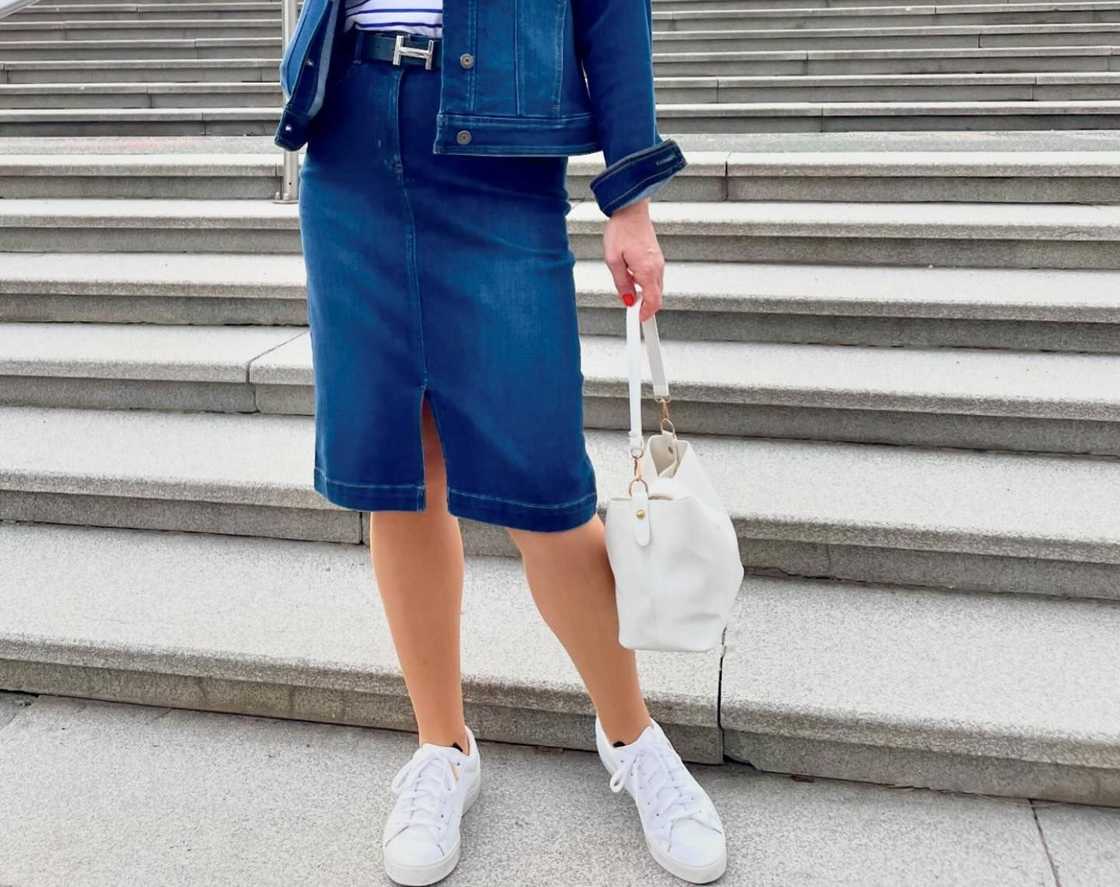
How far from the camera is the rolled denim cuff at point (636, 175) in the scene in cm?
158

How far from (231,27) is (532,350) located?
7.38 metres

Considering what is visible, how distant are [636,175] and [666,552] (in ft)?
1.76

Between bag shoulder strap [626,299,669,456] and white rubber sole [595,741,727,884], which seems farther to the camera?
white rubber sole [595,741,727,884]

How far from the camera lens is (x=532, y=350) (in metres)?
1.64

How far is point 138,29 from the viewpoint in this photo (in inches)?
326

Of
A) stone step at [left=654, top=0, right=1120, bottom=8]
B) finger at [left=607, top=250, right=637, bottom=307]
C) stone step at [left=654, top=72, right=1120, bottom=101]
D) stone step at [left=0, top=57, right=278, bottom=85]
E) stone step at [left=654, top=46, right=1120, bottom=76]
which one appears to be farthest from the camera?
stone step at [left=654, top=0, right=1120, bottom=8]

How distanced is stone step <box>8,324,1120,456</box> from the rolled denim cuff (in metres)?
1.42

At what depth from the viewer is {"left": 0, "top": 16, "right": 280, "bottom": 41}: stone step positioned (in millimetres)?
8023

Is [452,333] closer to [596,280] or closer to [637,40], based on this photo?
[637,40]

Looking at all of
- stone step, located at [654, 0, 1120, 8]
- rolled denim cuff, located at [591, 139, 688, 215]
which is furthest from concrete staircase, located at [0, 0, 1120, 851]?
stone step, located at [654, 0, 1120, 8]

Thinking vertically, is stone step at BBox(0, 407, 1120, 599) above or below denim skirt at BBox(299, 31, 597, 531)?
below

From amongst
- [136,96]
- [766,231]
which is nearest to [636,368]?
[766,231]

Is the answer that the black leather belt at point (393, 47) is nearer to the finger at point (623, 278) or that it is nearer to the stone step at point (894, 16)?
the finger at point (623, 278)

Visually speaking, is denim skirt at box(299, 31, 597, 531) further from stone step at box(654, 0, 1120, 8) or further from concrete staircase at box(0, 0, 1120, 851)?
stone step at box(654, 0, 1120, 8)
